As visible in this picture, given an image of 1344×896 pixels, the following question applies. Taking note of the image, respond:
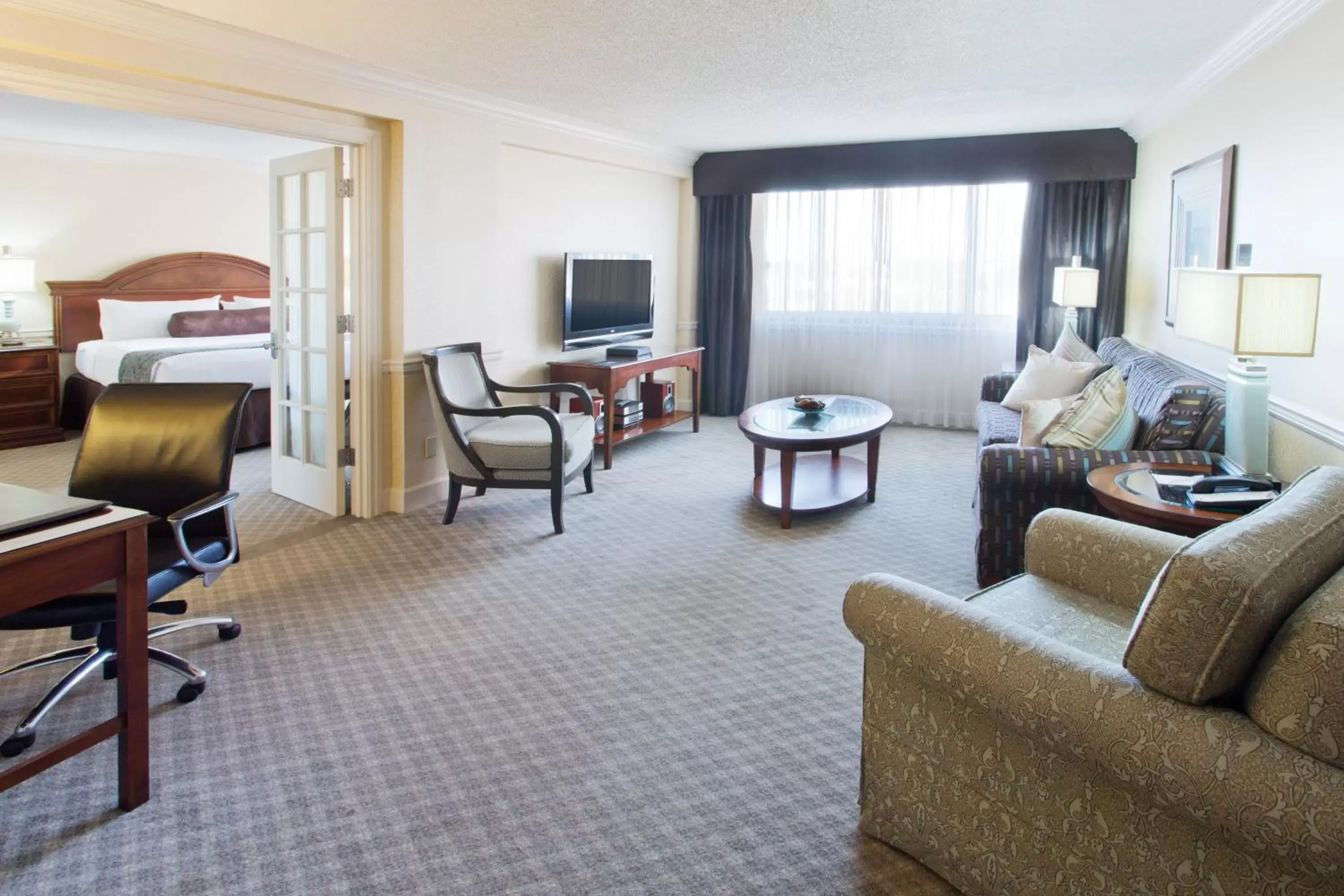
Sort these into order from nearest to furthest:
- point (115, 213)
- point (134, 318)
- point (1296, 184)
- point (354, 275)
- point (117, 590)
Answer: point (117, 590) < point (1296, 184) < point (354, 275) < point (134, 318) < point (115, 213)

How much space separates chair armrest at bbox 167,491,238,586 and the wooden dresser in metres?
4.61

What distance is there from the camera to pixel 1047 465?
137 inches

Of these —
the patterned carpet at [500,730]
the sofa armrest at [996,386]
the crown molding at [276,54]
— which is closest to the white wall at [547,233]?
the crown molding at [276,54]

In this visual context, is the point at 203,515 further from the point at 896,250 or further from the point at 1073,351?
the point at 896,250

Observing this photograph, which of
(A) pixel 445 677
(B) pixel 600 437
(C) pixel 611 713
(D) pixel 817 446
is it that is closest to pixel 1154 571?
(C) pixel 611 713

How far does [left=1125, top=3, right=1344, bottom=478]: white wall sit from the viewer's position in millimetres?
2932

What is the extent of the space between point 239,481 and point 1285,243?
5.27 meters

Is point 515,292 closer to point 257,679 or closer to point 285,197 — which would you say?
point 285,197

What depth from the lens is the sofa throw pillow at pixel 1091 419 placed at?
11.8ft

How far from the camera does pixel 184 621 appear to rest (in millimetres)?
3074

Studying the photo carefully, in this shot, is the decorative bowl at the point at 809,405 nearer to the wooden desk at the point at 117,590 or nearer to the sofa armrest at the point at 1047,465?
the sofa armrest at the point at 1047,465

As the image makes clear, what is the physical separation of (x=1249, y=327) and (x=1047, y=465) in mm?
902

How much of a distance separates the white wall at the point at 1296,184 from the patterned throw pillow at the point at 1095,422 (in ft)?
1.64

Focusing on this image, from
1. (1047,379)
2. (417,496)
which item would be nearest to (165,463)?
(417,496)
